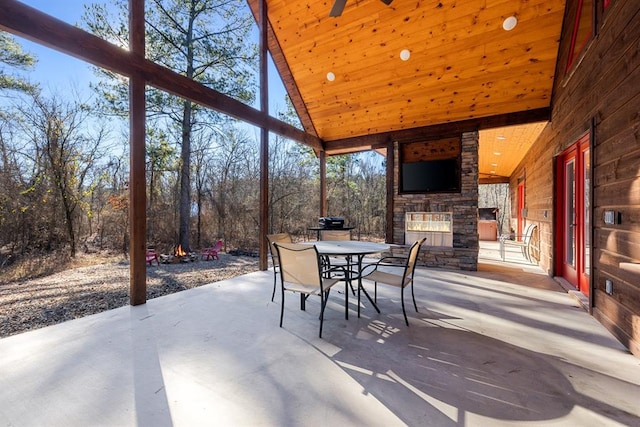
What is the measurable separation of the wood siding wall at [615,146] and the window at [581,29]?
0.19 m

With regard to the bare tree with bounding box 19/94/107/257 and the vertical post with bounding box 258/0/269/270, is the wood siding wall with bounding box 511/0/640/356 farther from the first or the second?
the bare tree with bounding box 19/94/107/257

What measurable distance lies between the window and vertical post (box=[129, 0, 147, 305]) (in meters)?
4.87

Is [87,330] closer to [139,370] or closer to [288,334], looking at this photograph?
[139,370]

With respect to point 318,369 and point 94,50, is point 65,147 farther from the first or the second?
point 318,369

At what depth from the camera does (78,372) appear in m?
1.85

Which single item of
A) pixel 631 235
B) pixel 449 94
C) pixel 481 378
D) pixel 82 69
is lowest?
pixel 481 378

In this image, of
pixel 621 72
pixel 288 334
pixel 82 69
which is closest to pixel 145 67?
pixel 288 334

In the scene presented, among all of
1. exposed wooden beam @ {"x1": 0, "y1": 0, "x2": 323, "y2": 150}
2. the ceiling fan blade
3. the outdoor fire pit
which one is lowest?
the outdoor fire pit

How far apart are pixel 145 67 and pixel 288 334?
129 inches

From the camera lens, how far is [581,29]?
3.21m

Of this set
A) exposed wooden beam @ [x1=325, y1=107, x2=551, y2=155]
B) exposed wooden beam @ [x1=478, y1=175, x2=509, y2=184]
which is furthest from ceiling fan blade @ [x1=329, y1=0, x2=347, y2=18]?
exposed wooden beam @ [x1=478, y1=175, x2=509, y2=184]

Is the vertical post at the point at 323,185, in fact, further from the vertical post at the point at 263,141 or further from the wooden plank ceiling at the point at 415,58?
the vertical post at the point at 263,141

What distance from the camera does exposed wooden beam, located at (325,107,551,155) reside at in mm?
4949

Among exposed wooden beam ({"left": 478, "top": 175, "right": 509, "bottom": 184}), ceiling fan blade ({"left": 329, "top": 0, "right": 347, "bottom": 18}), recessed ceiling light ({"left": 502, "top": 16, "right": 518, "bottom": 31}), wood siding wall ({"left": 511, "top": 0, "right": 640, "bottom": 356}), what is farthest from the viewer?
exposed wooden beam ({"left": 478, "top": 175, "right": 509, "bottom": 184})
